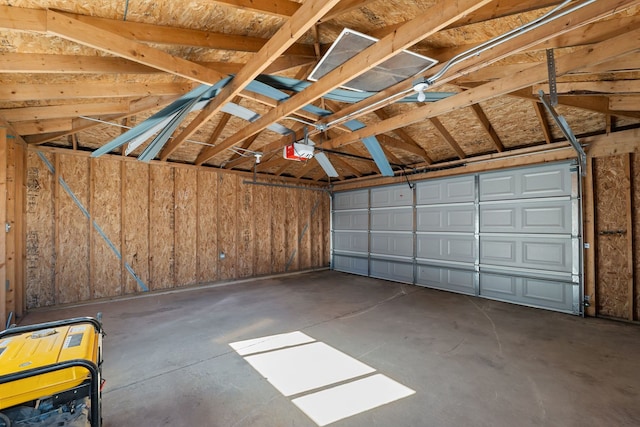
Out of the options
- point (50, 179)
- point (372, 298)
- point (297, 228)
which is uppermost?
point (50, 179)

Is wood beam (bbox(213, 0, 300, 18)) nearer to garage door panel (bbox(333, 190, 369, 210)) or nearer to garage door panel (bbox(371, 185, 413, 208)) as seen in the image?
garage door panel (bbox(371, 185, 413, 208))

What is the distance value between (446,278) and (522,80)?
4.56 metres

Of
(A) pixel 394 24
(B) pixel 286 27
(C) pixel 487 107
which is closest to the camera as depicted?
(B) pixel 286 27

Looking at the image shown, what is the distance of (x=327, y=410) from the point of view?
220 centimetres

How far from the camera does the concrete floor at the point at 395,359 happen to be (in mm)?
2174

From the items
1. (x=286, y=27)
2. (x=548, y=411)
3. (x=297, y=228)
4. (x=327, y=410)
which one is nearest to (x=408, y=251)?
(x=297, y=228)

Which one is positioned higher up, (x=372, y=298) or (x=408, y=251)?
(x=408, y=251)

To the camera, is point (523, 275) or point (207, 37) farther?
point (523, 275)

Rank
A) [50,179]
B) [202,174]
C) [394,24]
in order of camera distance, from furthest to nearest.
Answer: [202,174]
[50,179]
[394,24]

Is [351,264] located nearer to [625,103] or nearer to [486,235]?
[486,235]

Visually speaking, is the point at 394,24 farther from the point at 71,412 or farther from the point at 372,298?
the point at 372,298

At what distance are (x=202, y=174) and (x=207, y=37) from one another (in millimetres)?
4607

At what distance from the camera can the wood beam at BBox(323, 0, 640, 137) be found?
5.87 ft

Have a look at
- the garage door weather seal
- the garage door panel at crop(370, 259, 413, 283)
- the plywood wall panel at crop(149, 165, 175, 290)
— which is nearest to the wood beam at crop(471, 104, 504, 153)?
the garage door panel at crop(370, 259, 413, 283)
